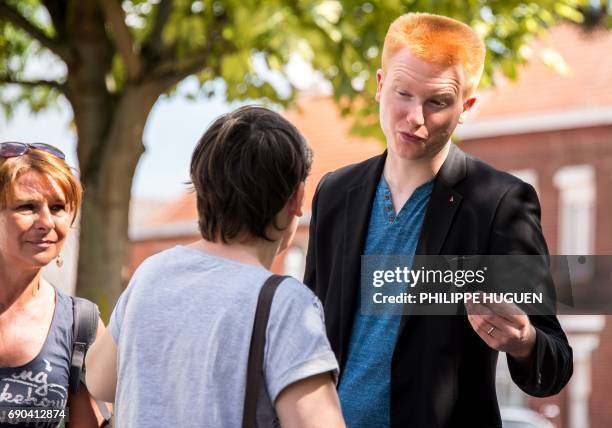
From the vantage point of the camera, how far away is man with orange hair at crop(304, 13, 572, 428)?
2.52 m

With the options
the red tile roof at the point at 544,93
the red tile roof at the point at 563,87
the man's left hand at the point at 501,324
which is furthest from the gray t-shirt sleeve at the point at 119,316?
the red tile roof at the point at 563,87

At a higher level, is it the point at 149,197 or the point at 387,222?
the point at 149,197

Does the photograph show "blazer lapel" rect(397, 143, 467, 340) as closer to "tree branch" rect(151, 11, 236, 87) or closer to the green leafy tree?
the green leafy tree

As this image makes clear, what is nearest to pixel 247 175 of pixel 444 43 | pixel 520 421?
pixel 444 43

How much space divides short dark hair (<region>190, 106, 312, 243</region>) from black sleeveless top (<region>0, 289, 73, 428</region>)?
92 centimetres

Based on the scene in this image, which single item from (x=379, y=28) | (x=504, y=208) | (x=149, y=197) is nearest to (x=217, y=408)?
(x=504, y=208)

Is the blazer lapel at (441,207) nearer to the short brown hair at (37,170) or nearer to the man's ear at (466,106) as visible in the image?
the man's ear at (466,106)

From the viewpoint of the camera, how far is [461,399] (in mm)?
2527

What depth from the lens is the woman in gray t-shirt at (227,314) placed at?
2.05 meters

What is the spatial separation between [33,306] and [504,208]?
1327mm

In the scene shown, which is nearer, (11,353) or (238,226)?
(238,226)

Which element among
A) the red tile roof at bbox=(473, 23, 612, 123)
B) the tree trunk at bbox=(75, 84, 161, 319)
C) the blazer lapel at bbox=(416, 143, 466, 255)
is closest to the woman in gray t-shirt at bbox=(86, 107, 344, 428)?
the blazer lapel at bbox=(416, 143, 466, 255)

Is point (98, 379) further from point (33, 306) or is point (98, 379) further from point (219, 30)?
point (219, 30)

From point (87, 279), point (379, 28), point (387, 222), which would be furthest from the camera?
point (87, 279)
